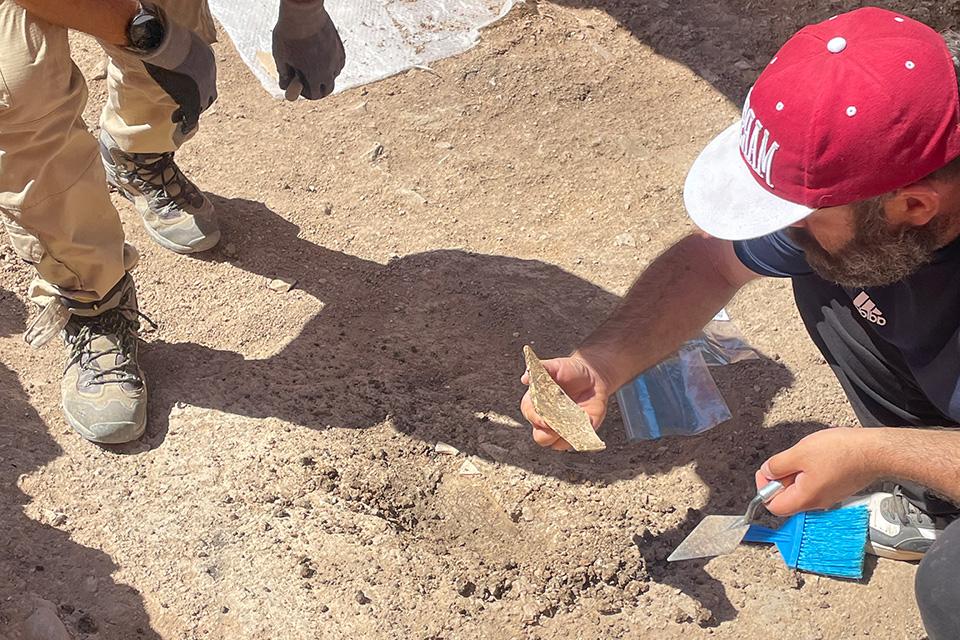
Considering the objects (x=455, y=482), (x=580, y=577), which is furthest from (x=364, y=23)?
(x=580, y=577)

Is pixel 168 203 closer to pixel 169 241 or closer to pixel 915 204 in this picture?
pixel 169 241

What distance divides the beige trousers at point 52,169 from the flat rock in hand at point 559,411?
1.10 m

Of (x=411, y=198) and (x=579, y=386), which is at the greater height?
(x=579, y=386)

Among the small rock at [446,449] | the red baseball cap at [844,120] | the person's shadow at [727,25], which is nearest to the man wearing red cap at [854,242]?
the red baseball cap at [844,120]

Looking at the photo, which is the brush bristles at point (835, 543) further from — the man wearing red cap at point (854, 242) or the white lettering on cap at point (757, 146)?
the white lettering on cap at point (757, 146)

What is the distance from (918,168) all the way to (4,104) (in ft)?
5.69

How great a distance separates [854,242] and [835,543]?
34.8 inches

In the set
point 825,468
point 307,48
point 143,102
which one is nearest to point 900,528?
point 825,468

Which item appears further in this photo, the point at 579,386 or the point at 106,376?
the point at 106,376

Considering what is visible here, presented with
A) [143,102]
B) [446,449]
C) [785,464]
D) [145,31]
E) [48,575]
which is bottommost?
[48,575]

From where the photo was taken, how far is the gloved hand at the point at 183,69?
221cm

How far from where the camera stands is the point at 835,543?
229cm

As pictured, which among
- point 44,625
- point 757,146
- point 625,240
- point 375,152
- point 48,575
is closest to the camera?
point 757,146

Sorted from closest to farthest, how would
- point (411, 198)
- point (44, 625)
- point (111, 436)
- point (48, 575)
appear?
point (44, 625)
point (48, 575)
point (111, 436)
point (411, 198)
